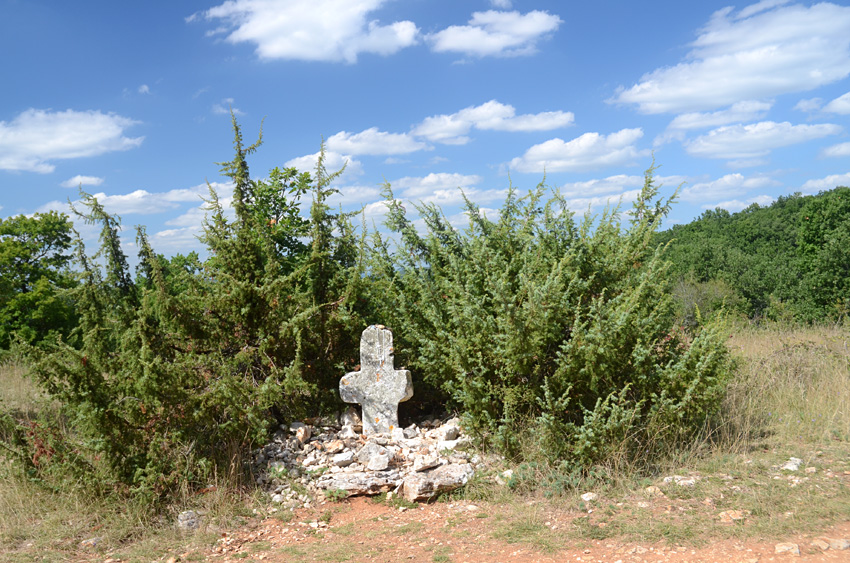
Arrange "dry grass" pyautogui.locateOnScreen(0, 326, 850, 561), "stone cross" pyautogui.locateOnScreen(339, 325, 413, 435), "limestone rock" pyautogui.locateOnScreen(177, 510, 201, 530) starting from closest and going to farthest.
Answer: "dry grass" pyautogui.locateOnScreen(0, 326, 850, 561)
"limestone rock" pyautogui.locateOnScreen(177, 510, 201, 530)
"stone cross" pyautogui.locateOnScreen(339, 325, 413, 435)

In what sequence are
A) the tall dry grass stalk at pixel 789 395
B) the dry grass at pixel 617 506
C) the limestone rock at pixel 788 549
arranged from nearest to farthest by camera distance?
the limestone rock at pixel 788 549, the dry grass at pixel 617 506, the tall dry grass stalk at pixel 789 395

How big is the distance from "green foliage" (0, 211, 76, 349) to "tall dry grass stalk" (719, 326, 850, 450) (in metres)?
11.3

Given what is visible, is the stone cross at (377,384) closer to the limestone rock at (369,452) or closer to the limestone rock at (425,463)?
the limestone rock at (369,452)

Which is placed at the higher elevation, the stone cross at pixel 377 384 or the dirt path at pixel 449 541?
the stone cross at pixel 377 384

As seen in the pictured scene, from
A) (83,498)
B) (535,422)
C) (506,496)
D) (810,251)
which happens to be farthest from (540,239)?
(810,251)

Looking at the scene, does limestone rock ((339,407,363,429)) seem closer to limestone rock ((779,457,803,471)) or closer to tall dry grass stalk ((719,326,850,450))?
tall dry grass stalk ((719,326,850,450))

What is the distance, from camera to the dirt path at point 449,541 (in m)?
4.53

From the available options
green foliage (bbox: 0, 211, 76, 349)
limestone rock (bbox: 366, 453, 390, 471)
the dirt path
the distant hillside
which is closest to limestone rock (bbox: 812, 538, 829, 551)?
the dirt path

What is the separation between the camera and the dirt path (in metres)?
4.53

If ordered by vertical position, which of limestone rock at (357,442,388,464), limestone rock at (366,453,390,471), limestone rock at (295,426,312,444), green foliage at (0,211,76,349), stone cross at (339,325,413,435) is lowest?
limestone rock at (366,453,390,471)

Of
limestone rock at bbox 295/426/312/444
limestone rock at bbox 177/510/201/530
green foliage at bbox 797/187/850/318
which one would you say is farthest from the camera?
green foliage at bbox 797/187/850/318

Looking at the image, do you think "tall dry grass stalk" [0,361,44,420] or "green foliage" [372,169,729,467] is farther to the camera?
"tall dry grass stalk" [0,361,44,420]

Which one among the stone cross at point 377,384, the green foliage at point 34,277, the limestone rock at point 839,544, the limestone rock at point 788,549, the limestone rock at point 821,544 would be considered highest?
the green foliage at point 34,277

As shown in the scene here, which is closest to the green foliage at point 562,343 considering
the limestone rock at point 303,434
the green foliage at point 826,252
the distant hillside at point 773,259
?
the limestone rock at point 303,434
